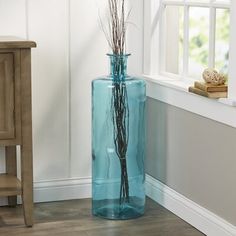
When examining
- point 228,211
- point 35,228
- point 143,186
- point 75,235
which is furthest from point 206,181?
point 35,228

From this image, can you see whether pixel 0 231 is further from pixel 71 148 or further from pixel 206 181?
pixel 206 181

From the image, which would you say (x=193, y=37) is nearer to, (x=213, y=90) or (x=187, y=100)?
(x=187, y=100)

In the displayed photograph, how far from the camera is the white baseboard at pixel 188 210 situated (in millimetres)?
3396

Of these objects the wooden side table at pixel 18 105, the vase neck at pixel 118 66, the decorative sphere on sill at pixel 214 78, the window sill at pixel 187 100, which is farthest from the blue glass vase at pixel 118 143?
the decorative sphere on sill at pixel 214 78

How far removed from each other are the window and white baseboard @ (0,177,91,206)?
0.90 meters

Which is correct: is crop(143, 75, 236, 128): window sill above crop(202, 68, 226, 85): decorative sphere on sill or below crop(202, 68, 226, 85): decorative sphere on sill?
below

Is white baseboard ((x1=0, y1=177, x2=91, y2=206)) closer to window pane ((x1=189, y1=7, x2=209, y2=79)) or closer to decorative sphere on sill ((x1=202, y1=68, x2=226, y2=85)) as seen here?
window pane ((x1=189, y1=7, x2=209, y2=79))

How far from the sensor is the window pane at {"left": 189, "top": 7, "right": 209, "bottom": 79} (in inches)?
145

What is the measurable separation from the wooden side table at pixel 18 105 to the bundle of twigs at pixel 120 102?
1.67 ft

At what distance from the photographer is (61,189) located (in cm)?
419

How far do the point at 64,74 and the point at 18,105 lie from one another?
0.63 metres

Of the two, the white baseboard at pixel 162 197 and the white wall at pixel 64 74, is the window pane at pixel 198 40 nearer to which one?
the white wall at pixel 64 74

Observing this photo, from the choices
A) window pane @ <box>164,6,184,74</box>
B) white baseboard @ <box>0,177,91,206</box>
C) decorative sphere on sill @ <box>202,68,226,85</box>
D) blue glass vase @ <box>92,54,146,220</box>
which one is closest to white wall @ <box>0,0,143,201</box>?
white baseboard @ <box>0,177,91,206</box>

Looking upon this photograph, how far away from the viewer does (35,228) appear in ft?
12.0
